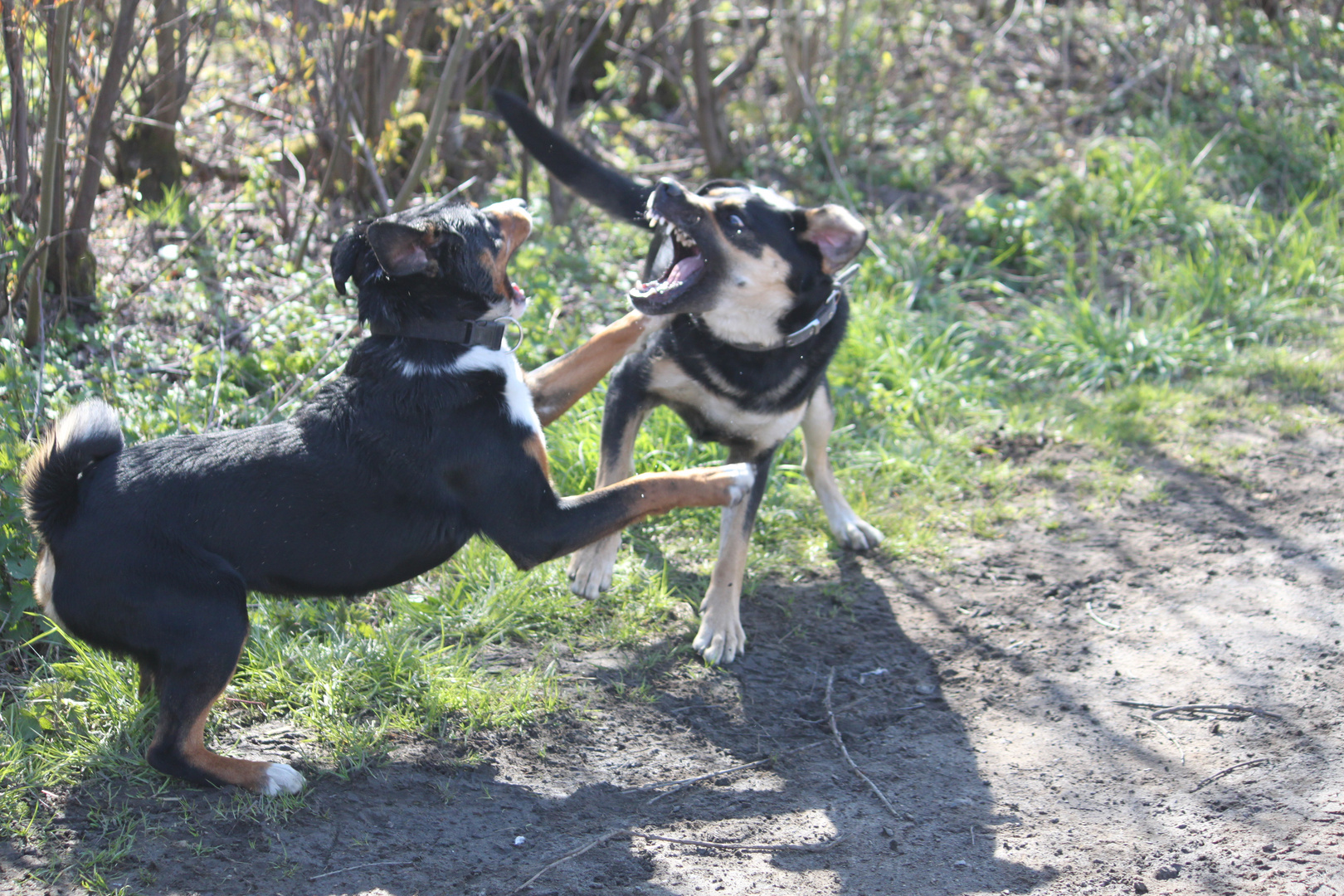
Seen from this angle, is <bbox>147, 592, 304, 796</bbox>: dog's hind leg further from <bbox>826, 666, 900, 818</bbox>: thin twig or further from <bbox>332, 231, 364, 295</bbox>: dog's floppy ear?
<bbox>826, 666, 900, 818</bbox>: thin twig

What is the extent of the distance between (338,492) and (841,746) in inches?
68.8

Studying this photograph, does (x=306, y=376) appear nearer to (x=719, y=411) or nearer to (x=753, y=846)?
(x=719, y=411)

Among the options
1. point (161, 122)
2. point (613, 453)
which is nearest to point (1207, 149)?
point (613, 453)

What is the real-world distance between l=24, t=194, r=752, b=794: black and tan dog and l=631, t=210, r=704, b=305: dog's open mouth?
1.99 ft

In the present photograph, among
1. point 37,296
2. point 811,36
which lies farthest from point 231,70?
point 811,36

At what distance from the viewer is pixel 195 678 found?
112 inches

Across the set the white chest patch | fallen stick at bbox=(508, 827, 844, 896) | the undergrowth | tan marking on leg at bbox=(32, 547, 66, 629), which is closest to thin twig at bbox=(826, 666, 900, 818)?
fallen stick at bbox=(508, 827, 844, 896)

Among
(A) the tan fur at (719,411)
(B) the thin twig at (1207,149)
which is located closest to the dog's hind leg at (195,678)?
(A) the tan fur at (719,411)

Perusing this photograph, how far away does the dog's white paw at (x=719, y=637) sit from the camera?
12.7 ft

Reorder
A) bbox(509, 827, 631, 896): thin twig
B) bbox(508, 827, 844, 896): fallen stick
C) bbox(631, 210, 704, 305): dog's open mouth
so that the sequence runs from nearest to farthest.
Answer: bbox(509, 827, 631, 896): thin twig < bbox(508, 827, 844, 896): fallen stick < bbox(631, 210, 704, 305): dog's open mouth

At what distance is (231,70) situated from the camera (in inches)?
289

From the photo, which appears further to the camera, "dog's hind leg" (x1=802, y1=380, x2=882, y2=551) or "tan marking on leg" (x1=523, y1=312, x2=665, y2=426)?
"dog's hind leg" (x1=802, y1=380, x2=882, y2=551)

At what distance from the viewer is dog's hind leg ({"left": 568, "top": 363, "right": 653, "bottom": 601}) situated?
159 inches

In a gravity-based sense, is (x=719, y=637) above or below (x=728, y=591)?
below
